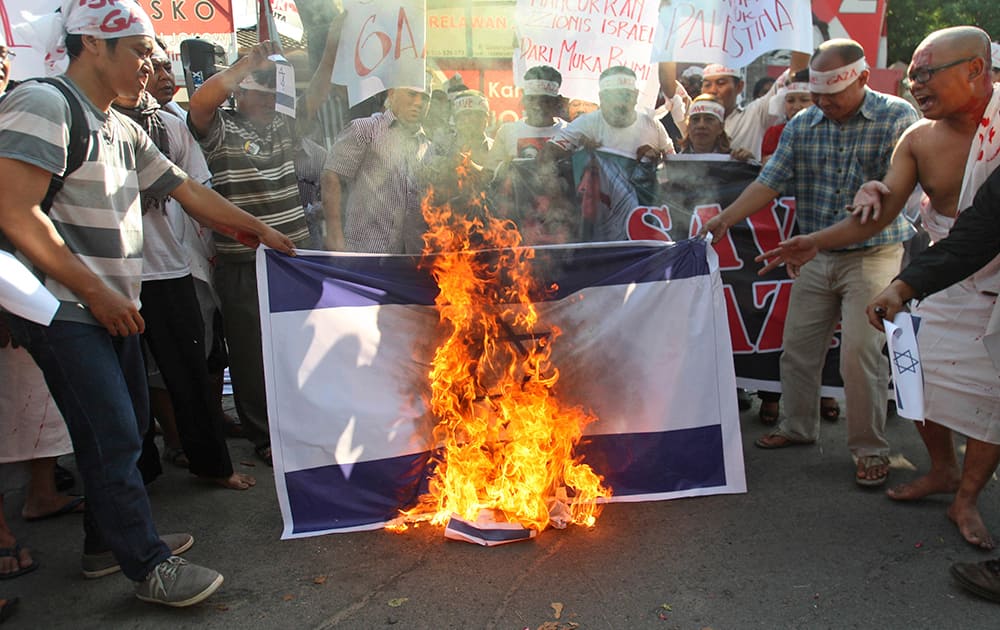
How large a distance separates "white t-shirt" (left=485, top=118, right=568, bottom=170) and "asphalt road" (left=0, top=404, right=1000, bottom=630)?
9.29ft

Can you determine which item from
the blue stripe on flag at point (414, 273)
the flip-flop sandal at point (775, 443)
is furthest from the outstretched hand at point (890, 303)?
the flip-flop sandal at point (775, 443)

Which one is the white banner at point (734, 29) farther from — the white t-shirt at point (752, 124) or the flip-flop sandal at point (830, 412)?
the flip-flop sandal at point (830, 412)

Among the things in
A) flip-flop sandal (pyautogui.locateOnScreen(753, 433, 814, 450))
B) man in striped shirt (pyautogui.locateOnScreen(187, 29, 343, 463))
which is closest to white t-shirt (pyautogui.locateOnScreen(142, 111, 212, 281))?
man in striped shirt (pyautogui.locateOnScreen(187, 29, 343, 463))

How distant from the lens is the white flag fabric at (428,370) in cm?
369

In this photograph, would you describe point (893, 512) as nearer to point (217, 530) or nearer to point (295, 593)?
point (295, 593)

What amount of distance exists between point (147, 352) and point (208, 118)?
1.42 m

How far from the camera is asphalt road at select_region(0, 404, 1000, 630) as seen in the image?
294 cm

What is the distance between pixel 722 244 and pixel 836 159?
1.10 meters

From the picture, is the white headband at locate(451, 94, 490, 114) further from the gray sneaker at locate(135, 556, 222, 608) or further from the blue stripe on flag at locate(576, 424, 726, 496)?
the gray sneaker at locate(135, 556, 222, 608)

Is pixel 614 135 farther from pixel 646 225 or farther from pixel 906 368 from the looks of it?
pixel 906 368

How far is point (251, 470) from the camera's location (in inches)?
182

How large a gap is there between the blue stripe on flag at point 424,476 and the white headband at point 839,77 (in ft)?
6.30

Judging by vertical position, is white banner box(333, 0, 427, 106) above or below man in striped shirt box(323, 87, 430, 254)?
above

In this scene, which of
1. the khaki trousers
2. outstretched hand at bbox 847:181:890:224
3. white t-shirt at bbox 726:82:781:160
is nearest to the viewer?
outstretched hand at bbox 847:181:890:224
